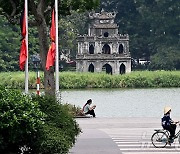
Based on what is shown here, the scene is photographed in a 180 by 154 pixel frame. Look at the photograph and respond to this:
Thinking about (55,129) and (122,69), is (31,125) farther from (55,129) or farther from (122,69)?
(122,69)

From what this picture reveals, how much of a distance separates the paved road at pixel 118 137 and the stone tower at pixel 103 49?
57.3 metres

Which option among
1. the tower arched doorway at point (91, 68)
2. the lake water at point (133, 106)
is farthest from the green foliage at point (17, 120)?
the tower arched doorway at point (91, 68)

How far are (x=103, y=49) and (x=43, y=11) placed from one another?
57.9 m

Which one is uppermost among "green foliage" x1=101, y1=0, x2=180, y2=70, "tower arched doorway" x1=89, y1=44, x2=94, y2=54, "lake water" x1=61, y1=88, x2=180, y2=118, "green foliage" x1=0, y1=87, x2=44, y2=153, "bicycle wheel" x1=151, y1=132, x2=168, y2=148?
"green foliage" x1=101, y1=0, x2=180, y2=70

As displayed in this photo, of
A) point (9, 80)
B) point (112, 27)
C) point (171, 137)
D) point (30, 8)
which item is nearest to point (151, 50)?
point (112, 27)

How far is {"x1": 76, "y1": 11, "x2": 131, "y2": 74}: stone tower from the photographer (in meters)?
90.9

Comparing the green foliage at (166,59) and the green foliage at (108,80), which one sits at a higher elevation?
the green foliage at (166,59)

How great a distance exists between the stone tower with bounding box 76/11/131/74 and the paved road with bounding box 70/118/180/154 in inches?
2257

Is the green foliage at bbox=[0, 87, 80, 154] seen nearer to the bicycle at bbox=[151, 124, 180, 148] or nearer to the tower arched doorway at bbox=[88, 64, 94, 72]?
the bicycle at bbox=[151, 124, 180, 148]

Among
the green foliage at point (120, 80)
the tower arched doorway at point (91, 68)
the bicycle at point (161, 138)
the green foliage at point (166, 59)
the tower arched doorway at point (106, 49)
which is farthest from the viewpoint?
the green foliage at point (166, 59)

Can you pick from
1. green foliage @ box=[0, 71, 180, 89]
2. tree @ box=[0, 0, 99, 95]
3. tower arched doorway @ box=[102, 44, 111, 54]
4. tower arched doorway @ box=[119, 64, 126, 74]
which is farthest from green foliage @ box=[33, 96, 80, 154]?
tower arched doorway @ box=[102, 44, 111, 54]

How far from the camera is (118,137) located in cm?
2564

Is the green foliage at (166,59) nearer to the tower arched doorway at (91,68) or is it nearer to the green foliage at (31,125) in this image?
the tower arched doorway at (91,68)

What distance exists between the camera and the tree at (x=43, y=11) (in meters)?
34.7
